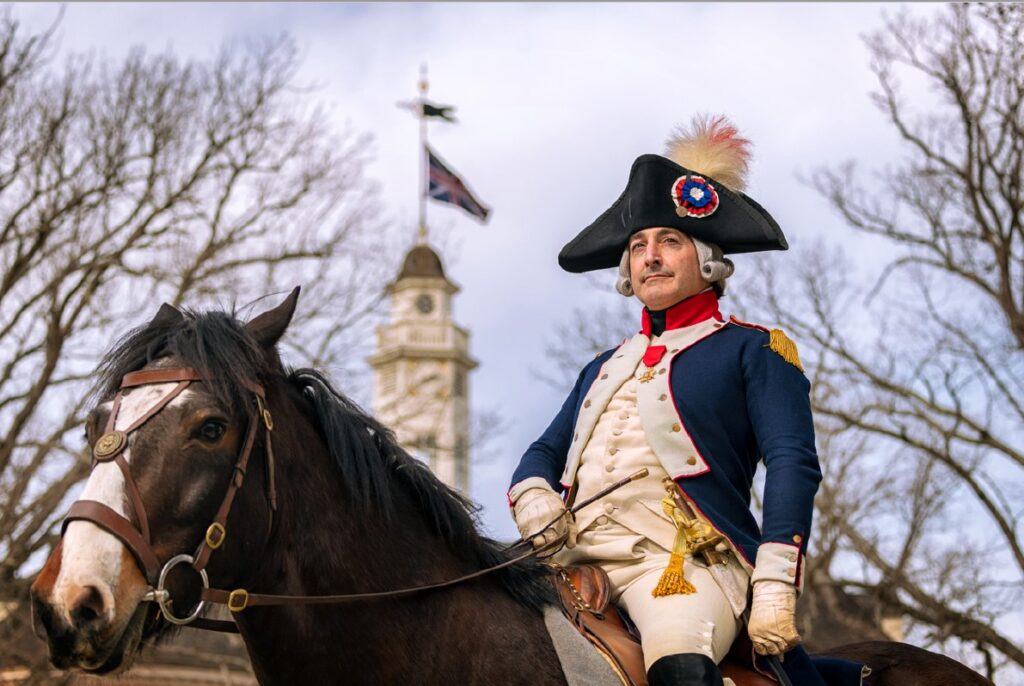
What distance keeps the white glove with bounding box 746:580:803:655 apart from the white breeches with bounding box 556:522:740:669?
15 centimetres

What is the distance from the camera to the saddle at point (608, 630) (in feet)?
13.3

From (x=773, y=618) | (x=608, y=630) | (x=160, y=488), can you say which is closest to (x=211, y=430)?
(x=160, y=488)

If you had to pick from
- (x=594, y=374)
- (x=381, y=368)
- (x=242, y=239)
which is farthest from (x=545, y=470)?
(x=381, y=368)

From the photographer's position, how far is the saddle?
4066 millimetres

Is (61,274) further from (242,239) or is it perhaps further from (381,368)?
(381,368)

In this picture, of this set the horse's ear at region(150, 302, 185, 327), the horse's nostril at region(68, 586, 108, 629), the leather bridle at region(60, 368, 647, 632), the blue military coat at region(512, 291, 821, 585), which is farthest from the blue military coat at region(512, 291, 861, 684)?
the horse's nostril at region(68, 586, 108, 629)

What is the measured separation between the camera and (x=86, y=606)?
3346mm

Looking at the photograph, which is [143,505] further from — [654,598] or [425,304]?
[425,304]

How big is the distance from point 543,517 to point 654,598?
48 centimetres

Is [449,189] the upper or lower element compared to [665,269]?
upper

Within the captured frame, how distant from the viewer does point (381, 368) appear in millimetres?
62969

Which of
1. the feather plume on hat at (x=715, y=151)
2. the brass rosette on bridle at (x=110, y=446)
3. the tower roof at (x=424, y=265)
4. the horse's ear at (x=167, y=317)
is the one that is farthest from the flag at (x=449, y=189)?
the tower roof at (x=424, y=265)

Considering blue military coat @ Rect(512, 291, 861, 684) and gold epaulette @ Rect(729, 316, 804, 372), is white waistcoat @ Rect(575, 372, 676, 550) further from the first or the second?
gold epaulette @ Rect(729, 316, 804, 372)

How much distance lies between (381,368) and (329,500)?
194ft
